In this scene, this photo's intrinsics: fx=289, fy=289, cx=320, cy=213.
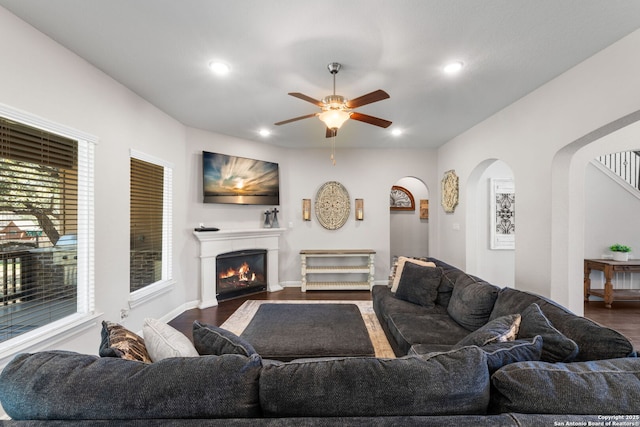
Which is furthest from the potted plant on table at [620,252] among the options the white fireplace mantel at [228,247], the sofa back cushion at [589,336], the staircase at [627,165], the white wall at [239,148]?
the white fireplace mantel at [228,247]

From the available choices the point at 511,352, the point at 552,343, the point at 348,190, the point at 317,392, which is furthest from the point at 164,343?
the point at 348,190

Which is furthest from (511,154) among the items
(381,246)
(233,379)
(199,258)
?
(199,258)

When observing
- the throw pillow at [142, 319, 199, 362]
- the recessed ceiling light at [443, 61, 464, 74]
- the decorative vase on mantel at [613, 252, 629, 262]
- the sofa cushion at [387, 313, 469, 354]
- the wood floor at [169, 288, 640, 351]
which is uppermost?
the recessed ceiling light at [443, 61, 464, 74]

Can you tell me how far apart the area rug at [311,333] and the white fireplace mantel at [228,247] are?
106cm

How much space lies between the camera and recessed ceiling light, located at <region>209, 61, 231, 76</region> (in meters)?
2.59

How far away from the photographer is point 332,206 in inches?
227

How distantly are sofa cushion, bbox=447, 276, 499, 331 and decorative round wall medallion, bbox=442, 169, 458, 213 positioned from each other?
8.32 ft

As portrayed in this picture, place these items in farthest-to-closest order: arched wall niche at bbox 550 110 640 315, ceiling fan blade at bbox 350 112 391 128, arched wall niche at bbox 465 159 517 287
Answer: arched wall niche at bbox 465 159 517 287
arched wall niche at bbox 550 110 640 315
ceiling fan blade at bbox 350 112 391 128

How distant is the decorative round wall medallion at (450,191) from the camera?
16.3 feet

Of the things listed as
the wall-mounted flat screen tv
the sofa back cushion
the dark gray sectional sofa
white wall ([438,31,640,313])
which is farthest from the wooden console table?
the wall-mounted flat screen tv

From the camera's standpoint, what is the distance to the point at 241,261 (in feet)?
17.0

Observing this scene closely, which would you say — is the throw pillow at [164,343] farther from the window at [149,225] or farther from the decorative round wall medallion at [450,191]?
the decorative round wall medallion at [450,191]

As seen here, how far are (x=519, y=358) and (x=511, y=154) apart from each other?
3.09m

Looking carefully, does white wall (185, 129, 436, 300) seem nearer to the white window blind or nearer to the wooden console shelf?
the wooden console shelf
